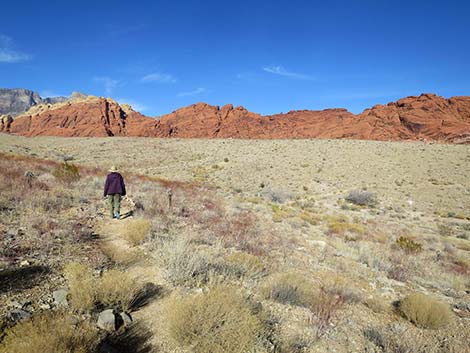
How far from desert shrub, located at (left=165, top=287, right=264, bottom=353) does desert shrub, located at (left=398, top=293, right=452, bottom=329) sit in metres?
2.86

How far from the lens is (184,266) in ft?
15.9

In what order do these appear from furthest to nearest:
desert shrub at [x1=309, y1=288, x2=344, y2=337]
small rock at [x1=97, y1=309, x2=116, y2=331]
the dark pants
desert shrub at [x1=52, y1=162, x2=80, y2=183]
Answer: desert shrub at [x1=52, y1=162, x2=80, y2=183] → the dark pants → desert shrub at [x1=309, y1=288, x2=344, y2=337] → small rock at [x1=97, y1=309, x2=116, y2=331]

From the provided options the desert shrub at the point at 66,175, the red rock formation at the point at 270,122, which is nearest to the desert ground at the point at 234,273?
the desert shrub at the point at 66,175

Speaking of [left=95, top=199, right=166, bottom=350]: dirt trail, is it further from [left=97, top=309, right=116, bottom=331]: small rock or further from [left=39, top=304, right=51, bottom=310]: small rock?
[left=39, top=304, right=51, bottom=310]: small rock

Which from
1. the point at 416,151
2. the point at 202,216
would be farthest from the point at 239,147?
the point at 202,216

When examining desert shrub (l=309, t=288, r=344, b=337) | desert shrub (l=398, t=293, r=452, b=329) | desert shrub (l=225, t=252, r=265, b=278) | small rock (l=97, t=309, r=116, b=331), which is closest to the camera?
small rock (l=97, t=309, r=116, b=331)

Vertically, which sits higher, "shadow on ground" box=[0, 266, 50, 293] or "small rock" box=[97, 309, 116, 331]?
"shadow on ground" box=[0, 266, 50, 293]

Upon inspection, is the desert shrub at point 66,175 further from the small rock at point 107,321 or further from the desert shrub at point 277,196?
the desert shrub at point 277,196

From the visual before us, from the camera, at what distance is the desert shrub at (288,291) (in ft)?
15.1

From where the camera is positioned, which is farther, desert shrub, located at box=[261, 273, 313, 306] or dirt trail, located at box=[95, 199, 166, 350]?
desert shrub, located at box=[261, 273, 313, 306]

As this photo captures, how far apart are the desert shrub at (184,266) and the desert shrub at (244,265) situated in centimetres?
49

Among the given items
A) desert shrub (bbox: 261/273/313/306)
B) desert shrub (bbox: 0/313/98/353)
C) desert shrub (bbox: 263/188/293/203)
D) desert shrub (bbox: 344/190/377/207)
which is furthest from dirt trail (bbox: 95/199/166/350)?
desert shrub (bbox: 344/190/377/207)

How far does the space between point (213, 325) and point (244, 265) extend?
2330 mm

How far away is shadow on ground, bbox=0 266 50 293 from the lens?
388cm
